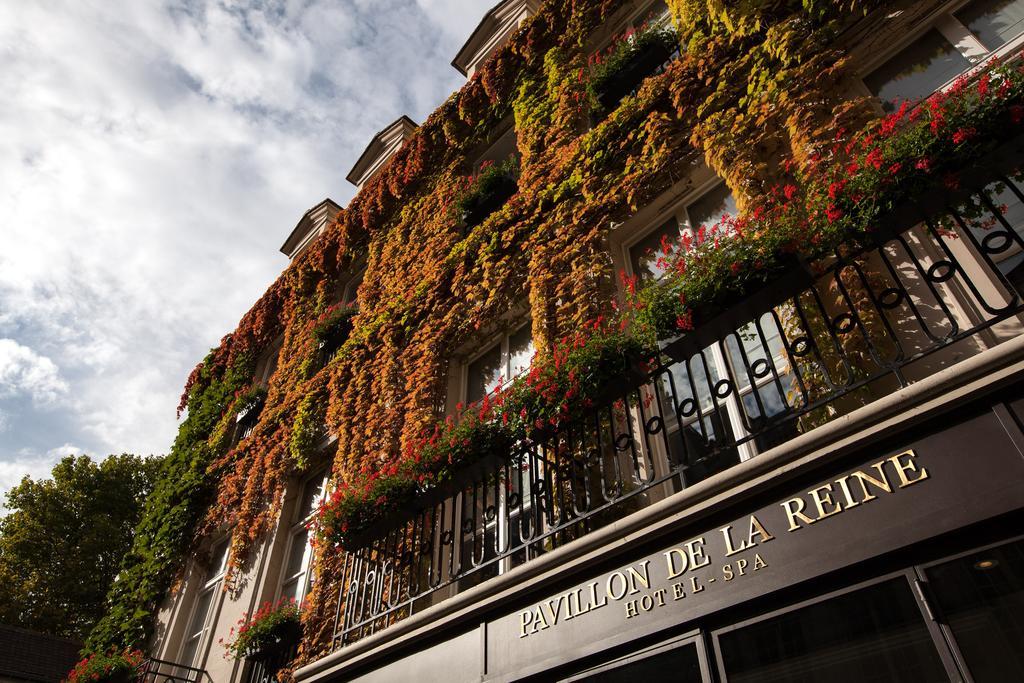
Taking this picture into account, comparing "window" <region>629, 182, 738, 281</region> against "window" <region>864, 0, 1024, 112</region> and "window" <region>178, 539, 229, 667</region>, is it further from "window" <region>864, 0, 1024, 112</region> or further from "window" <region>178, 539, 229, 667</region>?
"window" <region>178, 539, 229, 667</region>

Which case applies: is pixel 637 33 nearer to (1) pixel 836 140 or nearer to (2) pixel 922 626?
(1) pixel 836 140

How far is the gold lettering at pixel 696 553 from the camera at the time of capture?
13.0 ft

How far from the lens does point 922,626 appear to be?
3.03 meters

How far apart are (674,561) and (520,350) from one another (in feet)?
14.1

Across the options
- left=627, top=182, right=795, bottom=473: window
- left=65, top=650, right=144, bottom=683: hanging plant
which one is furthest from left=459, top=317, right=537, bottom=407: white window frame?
left=65, top=650, right=144, bottom=683: hanging plant

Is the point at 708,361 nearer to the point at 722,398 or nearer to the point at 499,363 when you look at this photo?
the point at 722,398

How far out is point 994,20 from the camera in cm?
545

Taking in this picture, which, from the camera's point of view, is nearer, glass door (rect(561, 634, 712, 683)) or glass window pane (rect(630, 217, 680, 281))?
glass door (rect(561, 634, 712, 683))

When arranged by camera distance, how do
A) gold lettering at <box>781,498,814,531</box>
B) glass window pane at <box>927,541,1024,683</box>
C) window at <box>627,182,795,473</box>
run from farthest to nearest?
window at <box>627,182,795,473</box>, gold lettering at <box>781,498,814,531</box>, glass window pane at <box>927,541,1024,683</box>

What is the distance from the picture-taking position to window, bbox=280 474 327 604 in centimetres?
916

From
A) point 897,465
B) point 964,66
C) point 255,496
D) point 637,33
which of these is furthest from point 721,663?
point 255,496

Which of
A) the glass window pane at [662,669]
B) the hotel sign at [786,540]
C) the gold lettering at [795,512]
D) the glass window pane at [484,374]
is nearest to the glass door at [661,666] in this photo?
the glass window pane at [662,669]

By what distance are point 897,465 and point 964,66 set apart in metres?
3.89

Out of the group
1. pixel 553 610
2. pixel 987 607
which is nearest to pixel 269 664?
A: pixel 553 610
